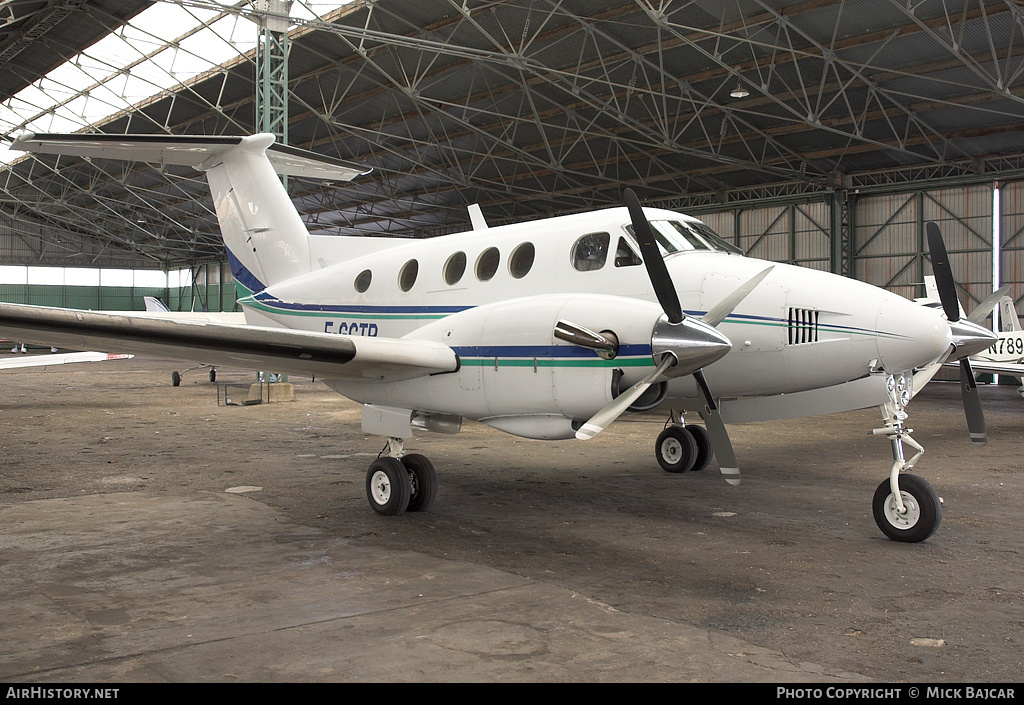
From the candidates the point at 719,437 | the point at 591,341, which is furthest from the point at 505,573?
the point at 719,437

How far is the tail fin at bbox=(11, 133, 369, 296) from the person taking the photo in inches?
457

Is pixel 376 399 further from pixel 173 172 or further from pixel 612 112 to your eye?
pixel 173 172


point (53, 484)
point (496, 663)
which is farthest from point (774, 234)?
point (496, 663)

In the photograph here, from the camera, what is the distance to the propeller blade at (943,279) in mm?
8102

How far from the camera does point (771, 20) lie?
20.0 meters

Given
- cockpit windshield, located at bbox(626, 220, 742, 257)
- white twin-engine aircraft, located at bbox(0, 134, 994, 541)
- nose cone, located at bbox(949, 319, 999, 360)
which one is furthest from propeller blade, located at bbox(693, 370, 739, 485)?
nose cone, located at bbox(949, 319, 999, 360)

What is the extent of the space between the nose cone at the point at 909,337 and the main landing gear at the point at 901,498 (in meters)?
0.22

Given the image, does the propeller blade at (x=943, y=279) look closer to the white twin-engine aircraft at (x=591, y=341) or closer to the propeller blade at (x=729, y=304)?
the white twin-engine aircraft at (x=591, y=341)

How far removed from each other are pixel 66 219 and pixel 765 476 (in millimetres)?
61974

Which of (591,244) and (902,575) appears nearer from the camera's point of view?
(902,575)

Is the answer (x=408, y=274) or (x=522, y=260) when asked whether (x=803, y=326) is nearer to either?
(x=522, y=260)

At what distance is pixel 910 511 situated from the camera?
6746mm

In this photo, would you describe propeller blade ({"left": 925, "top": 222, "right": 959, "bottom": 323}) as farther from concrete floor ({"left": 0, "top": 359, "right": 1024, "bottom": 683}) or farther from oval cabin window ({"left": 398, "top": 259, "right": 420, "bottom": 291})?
oval cabin window ({"left": 398, "top": 259, "right": 420, "bottom": 291})

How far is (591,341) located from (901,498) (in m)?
3.14
